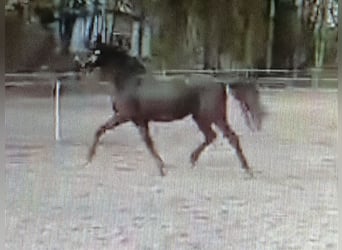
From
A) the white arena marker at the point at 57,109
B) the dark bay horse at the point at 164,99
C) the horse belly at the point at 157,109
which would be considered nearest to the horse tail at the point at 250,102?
the dark bay horse at the point at 164,99

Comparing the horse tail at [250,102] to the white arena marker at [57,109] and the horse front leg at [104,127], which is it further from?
the white arena marker at [57,109]

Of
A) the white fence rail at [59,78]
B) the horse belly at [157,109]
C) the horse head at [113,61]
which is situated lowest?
the horse belly at [157,109]

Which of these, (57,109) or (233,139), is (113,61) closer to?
(57,109)

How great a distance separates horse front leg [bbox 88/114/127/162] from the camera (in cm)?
394

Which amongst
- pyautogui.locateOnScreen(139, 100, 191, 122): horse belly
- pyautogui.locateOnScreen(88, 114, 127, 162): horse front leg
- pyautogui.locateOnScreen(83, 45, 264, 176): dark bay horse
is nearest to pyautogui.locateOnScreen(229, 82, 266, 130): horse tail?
pyautogui.locateOnScreen(83, 45, 264, 176): dark bay horse

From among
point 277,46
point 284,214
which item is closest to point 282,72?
point 277,46

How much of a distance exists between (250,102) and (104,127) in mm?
313

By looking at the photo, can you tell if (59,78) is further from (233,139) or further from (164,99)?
(233,139)

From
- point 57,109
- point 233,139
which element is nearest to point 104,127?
point 57,109

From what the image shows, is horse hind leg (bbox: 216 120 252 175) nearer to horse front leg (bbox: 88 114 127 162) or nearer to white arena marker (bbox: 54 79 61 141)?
horse front leg (bbox: 88 114 127 162)

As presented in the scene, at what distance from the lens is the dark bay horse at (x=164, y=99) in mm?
3939

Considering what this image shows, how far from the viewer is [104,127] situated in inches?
155

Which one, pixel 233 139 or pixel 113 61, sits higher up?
pixel 113 61

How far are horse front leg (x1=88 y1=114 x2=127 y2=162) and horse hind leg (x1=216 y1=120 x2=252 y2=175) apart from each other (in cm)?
21
